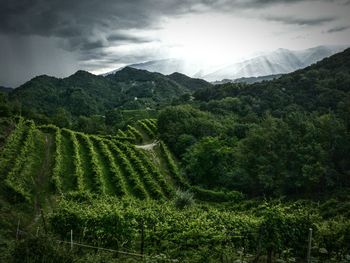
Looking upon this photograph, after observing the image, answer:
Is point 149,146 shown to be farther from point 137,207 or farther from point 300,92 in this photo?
point 300,92

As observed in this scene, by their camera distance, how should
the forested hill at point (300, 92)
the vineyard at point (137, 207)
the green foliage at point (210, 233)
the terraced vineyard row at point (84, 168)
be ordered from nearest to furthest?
the green foliage at point (210, 233) < the vineyard at point (137, 207) < the terraced vineyard row at point (84, 168) < the forested hill at point (300, 92)

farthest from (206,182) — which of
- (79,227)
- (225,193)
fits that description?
(79,227)

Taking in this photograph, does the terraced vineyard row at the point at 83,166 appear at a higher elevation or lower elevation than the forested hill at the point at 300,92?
lower

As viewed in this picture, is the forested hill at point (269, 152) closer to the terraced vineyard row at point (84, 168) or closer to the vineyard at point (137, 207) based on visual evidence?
the vineyard at point (137, 207)

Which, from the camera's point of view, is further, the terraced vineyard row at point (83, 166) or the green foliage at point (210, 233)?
the terraced vineyard row at point (83, 166)

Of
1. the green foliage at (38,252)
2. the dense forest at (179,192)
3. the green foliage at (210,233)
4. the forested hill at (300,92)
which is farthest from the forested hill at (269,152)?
the green foliage at (38,252)

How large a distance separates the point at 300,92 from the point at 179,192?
3738 inches

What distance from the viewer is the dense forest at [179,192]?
19312mm

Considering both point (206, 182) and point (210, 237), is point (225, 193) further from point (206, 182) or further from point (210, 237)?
point (210, 237)

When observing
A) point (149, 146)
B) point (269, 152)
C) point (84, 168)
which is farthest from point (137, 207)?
point (149, 146)

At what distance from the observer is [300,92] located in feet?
412

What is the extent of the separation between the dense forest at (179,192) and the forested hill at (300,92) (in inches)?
1460

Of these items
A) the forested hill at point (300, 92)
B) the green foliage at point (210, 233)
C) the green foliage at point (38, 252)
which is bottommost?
the green foliage at point (210, 233)

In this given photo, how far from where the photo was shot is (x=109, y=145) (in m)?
58.8
